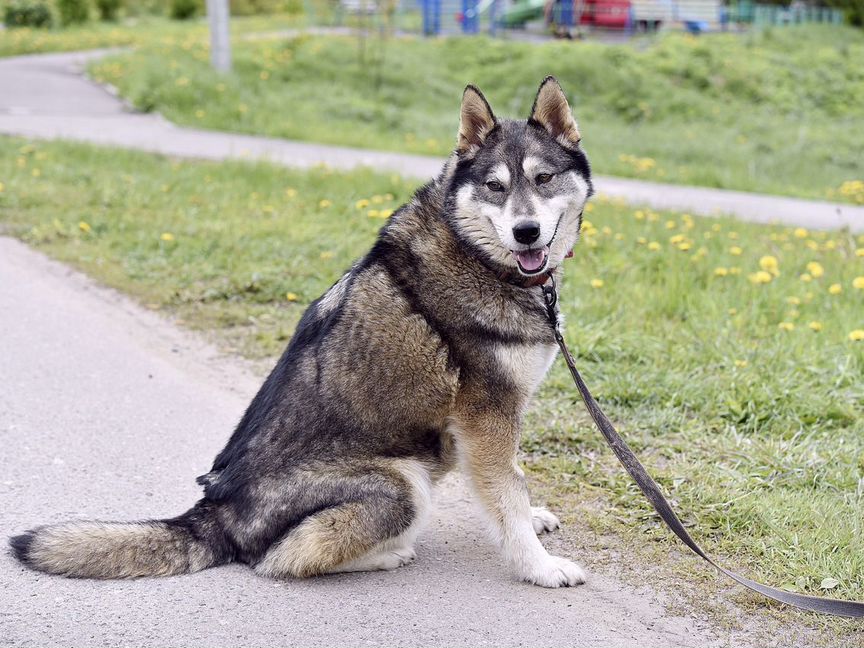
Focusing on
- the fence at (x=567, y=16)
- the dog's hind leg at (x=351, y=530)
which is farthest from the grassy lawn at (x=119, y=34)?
the dog's hind leg at (x=351, y=530)

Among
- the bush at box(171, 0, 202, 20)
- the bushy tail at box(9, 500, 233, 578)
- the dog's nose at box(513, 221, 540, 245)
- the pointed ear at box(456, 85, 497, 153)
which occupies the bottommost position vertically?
the bushy tail at box(9, 500, 233, 578)

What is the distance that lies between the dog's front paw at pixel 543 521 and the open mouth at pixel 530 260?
106 cm

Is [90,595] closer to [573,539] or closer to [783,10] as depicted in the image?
[573,539]

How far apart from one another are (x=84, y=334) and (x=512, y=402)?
3.66 metres

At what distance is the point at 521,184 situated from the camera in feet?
12.2

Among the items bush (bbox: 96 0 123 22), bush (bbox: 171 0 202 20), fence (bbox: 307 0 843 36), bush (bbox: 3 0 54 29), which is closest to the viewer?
fence (bbox: 307 0 843 36)

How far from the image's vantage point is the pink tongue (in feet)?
12.0

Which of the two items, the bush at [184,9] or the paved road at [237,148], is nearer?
the paved road at [237,148]

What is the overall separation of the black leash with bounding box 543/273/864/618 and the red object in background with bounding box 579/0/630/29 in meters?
25.6

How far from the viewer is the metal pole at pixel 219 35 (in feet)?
53.2

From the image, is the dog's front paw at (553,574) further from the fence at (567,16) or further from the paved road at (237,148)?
the fence at (567,16)

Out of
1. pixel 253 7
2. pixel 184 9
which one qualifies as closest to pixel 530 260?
pixel 184 9

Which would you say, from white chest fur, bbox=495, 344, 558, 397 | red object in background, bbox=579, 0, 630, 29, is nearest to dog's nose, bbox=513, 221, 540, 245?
white chest fur, bbox=495, 344, 558, 397

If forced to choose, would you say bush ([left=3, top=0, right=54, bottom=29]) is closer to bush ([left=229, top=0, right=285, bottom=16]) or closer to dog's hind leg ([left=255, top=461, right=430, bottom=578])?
bush ([left=229, top=0, right=285, bottom=16])
